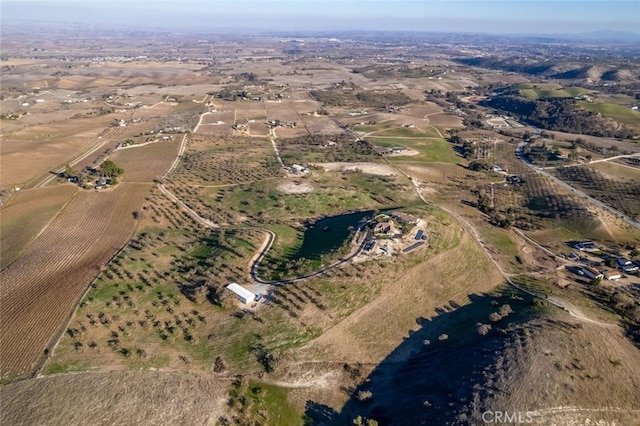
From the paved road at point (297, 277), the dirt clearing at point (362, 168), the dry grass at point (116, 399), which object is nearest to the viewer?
the dry grass at point (116, 399)

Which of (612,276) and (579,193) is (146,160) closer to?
(612,276)

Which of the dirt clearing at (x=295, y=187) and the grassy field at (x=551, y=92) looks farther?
the grassy field at (x=551, y=92)

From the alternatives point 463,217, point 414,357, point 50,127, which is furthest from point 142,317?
point 50,127

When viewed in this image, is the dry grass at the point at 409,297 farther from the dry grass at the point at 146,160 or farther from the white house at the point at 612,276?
the dry grass at the point at 146,160

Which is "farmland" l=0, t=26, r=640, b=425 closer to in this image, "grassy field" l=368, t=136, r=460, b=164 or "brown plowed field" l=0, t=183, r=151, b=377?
"brown plowed field" l=0, t=183, r=151, b=377

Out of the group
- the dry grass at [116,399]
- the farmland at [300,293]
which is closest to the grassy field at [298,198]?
the farmland at [300,293]

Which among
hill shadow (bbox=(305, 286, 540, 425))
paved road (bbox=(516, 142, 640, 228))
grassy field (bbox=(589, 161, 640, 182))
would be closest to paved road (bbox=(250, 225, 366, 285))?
hill shadow (bbox=(305, 286, 540, 425))

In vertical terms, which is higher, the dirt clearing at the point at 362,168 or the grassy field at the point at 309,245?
the grassy field at the point at 309,245

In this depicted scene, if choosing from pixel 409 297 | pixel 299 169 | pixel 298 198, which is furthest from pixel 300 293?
pixel 299 169
